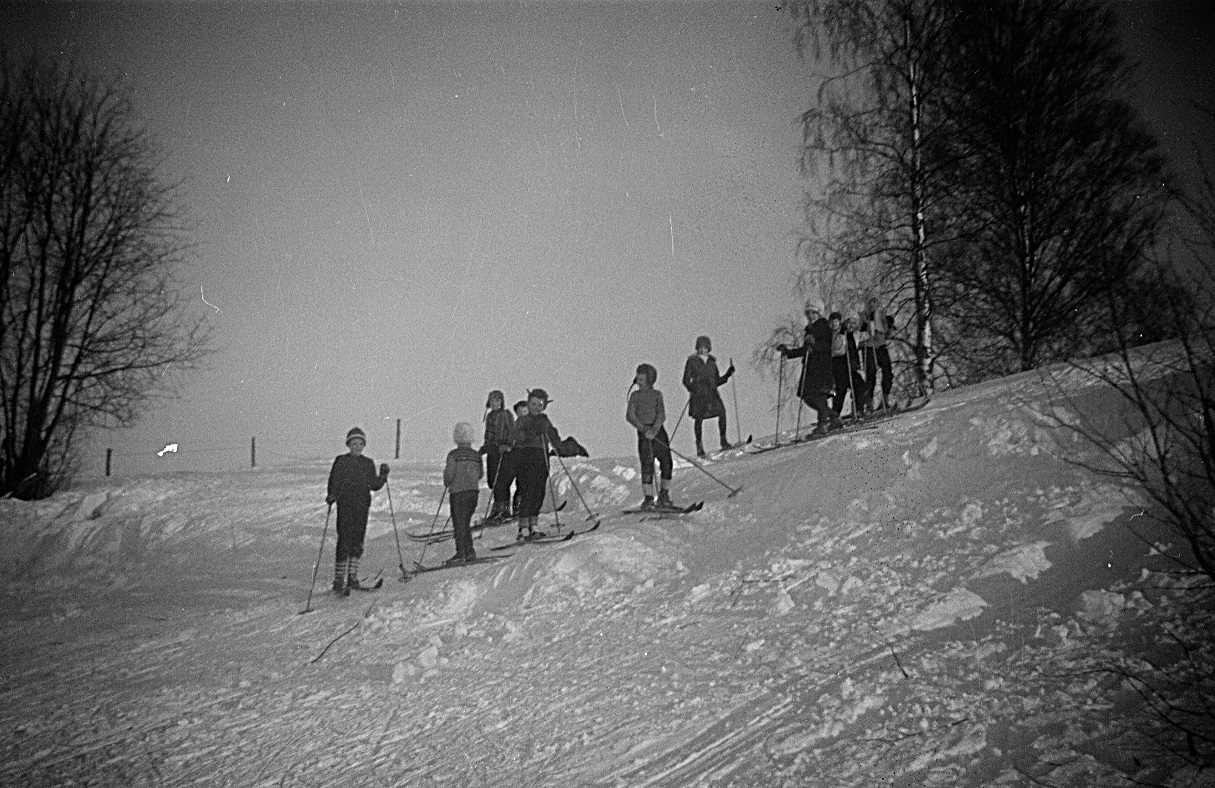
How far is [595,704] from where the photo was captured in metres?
4.71

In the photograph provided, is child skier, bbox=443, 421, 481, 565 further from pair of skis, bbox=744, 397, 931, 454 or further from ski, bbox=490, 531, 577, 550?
pair of skis, bbox=744, 397, 931, 454

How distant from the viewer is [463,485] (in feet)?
31.3

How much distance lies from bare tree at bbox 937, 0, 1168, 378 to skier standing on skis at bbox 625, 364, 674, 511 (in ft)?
19.4

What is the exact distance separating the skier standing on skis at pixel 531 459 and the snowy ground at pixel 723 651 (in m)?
1.15

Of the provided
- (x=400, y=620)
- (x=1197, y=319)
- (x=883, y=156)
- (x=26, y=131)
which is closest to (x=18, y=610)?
(x=400, y=620)

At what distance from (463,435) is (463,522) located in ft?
3.96

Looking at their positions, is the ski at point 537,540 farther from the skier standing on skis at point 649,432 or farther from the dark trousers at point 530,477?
the skier standing on skis at point 649,432

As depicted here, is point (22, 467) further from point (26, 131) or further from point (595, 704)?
point (595, 704)

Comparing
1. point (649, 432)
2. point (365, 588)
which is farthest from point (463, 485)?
point (649, 432)

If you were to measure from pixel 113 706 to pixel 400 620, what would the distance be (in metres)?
2.38

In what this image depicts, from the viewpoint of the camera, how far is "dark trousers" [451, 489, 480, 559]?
9.28 m

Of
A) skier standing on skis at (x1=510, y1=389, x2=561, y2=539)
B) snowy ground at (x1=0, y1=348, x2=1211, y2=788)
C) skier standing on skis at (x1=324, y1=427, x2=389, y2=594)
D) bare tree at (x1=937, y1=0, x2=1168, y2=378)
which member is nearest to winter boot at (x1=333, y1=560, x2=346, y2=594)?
skier standing on skis at (x1=324, y1=427, x2=389, y2=594)

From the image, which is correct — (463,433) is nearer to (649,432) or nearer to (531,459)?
(531,459)

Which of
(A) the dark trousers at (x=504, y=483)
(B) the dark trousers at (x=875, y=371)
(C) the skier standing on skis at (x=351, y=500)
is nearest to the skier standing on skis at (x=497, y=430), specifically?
(A) the dark trousers at (x=504, y=483)
